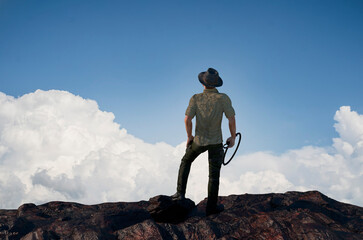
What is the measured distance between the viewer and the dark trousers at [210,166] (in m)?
7.55

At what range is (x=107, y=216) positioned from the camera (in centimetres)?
720

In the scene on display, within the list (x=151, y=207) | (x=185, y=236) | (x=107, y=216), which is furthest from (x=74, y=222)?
(x=185, y=236)

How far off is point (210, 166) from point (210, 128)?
2.93 ft

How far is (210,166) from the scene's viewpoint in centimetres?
761

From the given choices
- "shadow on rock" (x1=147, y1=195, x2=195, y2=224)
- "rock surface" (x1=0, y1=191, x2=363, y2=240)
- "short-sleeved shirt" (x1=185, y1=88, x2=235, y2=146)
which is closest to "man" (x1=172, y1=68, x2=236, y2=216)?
"short-sleeved shirt" (x1=185, y1=88, x2=235, y2=146)

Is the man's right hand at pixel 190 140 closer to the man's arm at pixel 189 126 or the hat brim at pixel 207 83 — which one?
the man's arm at pixel 189 126

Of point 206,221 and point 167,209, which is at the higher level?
point 167,209

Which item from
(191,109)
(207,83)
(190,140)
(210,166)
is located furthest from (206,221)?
(207,83)

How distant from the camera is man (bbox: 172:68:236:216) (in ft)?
24.2

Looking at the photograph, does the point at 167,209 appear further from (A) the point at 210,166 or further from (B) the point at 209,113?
(B) the point at 209,113

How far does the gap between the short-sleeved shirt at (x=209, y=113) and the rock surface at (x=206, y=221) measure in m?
1.72

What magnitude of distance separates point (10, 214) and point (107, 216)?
9.42ft

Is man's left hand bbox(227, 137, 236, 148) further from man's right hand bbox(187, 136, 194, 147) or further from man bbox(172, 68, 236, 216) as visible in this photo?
man's right hand bbox(187, 136, 194, 147)

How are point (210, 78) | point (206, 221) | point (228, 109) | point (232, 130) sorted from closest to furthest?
point (206, 221)
point (228, 109)
point (232, 130)
point (210, 78)
